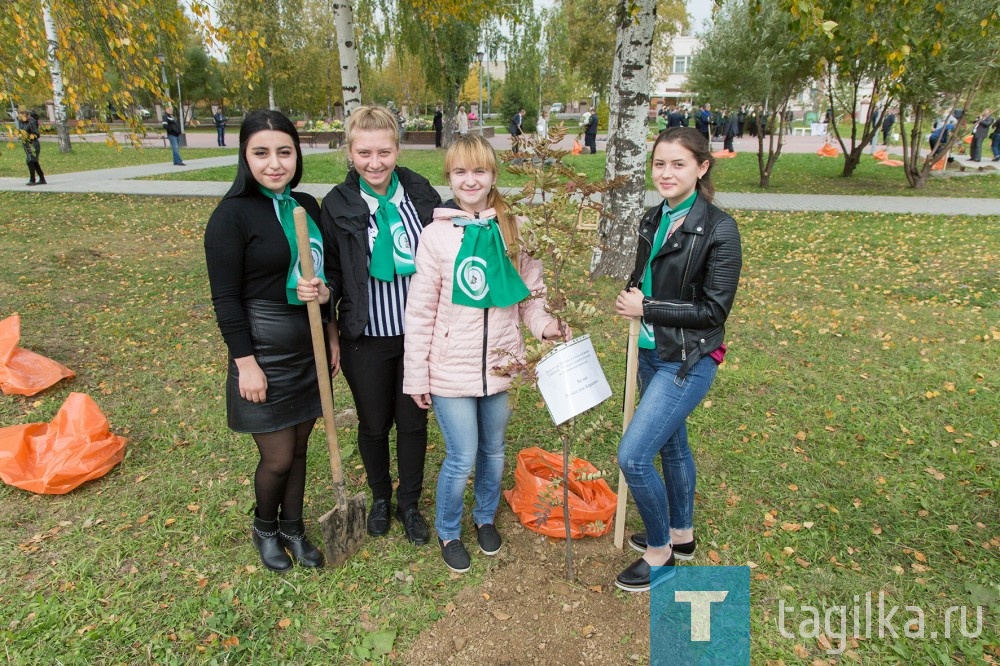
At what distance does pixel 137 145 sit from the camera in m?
5.91

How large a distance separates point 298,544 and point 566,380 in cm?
155

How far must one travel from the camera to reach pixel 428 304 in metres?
2.63

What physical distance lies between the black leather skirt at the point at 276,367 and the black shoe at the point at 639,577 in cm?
156

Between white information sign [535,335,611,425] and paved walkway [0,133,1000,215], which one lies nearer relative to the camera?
white information sign [535,335,611,425]

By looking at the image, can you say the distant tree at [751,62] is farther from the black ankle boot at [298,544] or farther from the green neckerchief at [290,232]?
the black ankle boot at [298,544]

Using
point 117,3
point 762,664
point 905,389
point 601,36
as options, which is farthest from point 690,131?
point 601,36

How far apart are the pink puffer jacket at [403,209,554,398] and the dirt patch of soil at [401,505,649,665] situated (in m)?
0.92

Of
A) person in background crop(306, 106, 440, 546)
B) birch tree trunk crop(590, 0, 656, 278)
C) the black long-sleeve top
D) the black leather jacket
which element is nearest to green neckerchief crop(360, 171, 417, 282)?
person in background crop(306, 106, 440, 546)

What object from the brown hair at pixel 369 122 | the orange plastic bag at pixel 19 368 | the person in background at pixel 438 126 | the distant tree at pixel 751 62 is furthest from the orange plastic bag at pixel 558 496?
the person in background at pixel 438 126

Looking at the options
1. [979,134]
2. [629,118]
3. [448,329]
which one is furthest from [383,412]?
[979,134]

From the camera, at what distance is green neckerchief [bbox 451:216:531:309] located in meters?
2.55

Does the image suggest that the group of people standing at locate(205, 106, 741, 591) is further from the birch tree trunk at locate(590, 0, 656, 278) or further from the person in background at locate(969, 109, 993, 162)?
the person in background at locate(969, 109, 993, 162)

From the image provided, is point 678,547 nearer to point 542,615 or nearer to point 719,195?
point 542,615

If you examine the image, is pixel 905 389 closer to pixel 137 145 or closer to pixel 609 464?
pixel 609 464
